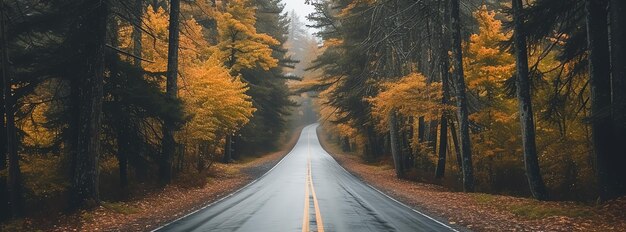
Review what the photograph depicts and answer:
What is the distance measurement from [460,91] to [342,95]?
587 inches

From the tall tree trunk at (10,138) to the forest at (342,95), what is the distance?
41 millimetres

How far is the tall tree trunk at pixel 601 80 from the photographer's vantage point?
37.6ft

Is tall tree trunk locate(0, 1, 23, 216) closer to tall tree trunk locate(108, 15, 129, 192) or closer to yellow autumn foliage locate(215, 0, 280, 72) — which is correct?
tall tree trunk locate(108, 15, 129, 192)

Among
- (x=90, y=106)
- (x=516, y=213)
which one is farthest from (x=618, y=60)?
(x=90, y=106)

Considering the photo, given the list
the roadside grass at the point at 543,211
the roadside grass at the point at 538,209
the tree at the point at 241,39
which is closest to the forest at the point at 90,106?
the tree at the point at 241,39

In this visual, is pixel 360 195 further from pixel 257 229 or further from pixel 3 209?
pixel 3 209

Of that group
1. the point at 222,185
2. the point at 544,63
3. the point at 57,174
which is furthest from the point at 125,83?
the point at 544,63

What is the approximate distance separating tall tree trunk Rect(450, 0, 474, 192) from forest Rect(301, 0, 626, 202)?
0.14 ft

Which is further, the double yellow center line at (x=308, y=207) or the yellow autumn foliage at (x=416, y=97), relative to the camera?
the yellow autumn foliage at (x=416, y=97)

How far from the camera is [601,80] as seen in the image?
1154 centimetres

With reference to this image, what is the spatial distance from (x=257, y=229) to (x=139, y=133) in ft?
31.5

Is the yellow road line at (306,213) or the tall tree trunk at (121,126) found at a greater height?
the tall tree trunk at (121,126)

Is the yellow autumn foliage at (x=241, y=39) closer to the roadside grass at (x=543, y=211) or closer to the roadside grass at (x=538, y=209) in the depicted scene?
the roadside grass at (x=538, y=209)

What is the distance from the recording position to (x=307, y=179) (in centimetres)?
2205
